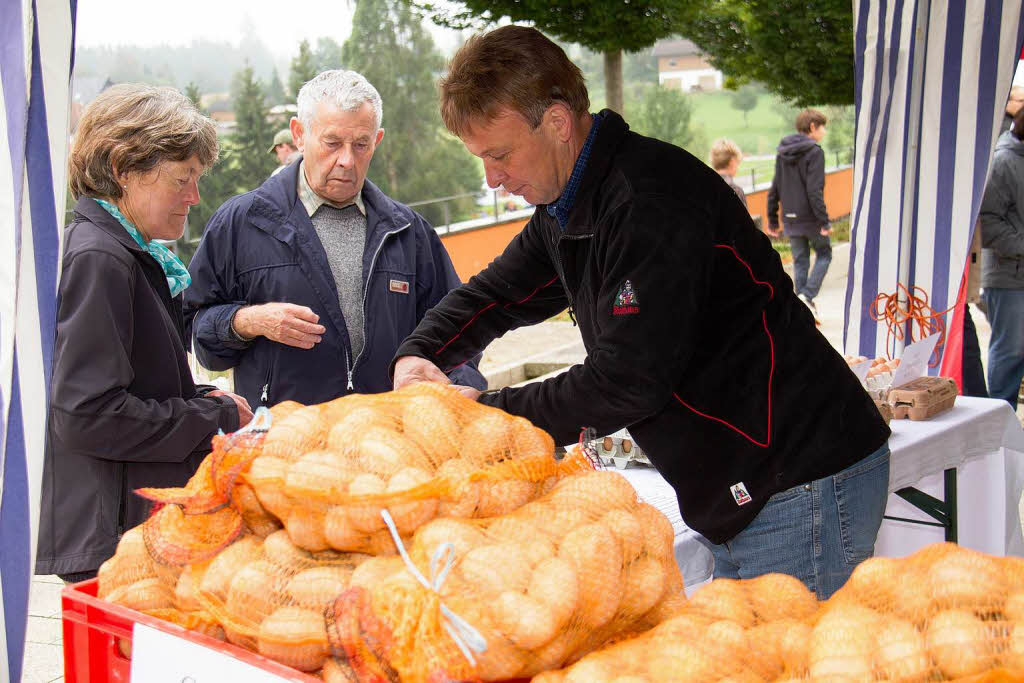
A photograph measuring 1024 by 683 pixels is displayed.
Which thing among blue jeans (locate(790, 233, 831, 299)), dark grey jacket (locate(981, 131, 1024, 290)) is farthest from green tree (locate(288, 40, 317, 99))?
dark grey jacket (locate(981, 131, 1024, 290))

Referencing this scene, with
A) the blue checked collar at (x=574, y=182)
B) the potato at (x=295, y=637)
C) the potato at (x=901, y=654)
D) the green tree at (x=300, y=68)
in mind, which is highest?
the green tree at (x=300, y=68)

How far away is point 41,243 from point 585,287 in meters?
1.09

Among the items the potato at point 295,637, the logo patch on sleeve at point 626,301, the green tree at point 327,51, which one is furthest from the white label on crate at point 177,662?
the green tree at point 327,51

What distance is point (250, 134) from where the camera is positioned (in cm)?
1858

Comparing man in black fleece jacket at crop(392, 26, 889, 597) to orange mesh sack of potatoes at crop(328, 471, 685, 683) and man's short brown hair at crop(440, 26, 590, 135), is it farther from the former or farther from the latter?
orange mesh sack of potatoes at crop(328, 471, 685, 683)

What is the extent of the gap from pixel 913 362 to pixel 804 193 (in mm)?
6884

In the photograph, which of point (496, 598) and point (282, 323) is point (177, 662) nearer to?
point (496, 598)

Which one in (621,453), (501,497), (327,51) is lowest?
(621,453)

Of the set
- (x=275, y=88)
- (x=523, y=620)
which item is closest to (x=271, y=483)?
(x=523, y=620)

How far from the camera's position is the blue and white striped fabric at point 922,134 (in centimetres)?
415

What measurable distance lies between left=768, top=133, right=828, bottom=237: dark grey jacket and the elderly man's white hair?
752 centimetres

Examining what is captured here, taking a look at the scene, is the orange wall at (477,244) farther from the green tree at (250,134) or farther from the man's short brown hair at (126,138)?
the man's short brown hair at (126,138)

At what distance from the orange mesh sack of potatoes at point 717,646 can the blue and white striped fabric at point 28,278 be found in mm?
1114

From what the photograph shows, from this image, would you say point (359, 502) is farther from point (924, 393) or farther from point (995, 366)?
point (995, 366)
